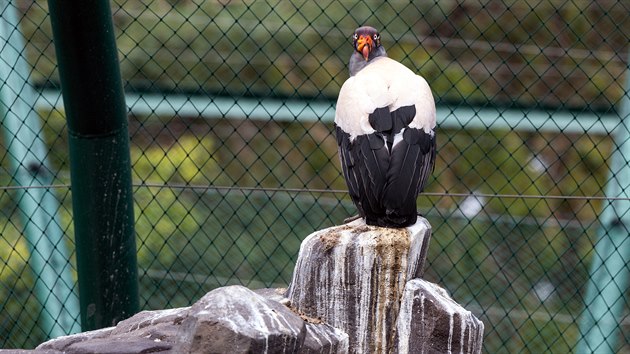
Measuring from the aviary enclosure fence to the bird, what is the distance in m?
1.03

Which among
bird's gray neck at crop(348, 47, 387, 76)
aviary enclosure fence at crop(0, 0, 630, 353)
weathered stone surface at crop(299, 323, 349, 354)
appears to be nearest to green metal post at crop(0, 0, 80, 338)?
aviary enclosure fence at crop(0, 0, 630, 353)

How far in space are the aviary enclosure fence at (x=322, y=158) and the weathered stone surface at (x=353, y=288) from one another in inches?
64.5

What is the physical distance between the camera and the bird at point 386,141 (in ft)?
13.1

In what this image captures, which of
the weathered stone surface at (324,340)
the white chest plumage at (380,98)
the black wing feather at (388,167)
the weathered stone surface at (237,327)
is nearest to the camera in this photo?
the weathered stone surface at (237,327)

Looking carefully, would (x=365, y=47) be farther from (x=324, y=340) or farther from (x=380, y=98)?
(x=324, y=340)

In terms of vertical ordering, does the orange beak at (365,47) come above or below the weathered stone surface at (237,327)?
above

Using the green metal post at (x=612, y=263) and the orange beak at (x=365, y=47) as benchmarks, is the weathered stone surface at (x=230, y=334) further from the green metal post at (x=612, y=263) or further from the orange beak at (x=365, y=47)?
the green metal post at (x=612, y=263)

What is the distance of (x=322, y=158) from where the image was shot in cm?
973

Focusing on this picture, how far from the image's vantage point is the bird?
3.98 meters

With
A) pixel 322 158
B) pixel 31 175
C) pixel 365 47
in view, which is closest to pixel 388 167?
pixel 365 47

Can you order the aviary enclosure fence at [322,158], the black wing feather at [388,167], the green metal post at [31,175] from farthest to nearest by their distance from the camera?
the aviary enclosure fence at [322,158] → the green metal post at [31,175] → the black wing feather at [388,167]

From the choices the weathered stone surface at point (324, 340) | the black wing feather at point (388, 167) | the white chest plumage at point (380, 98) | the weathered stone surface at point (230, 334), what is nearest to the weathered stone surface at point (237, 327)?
the weathered stone surface at point (230, 334)

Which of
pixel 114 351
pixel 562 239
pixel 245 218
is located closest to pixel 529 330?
pixel 562 239

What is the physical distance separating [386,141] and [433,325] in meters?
0.80
